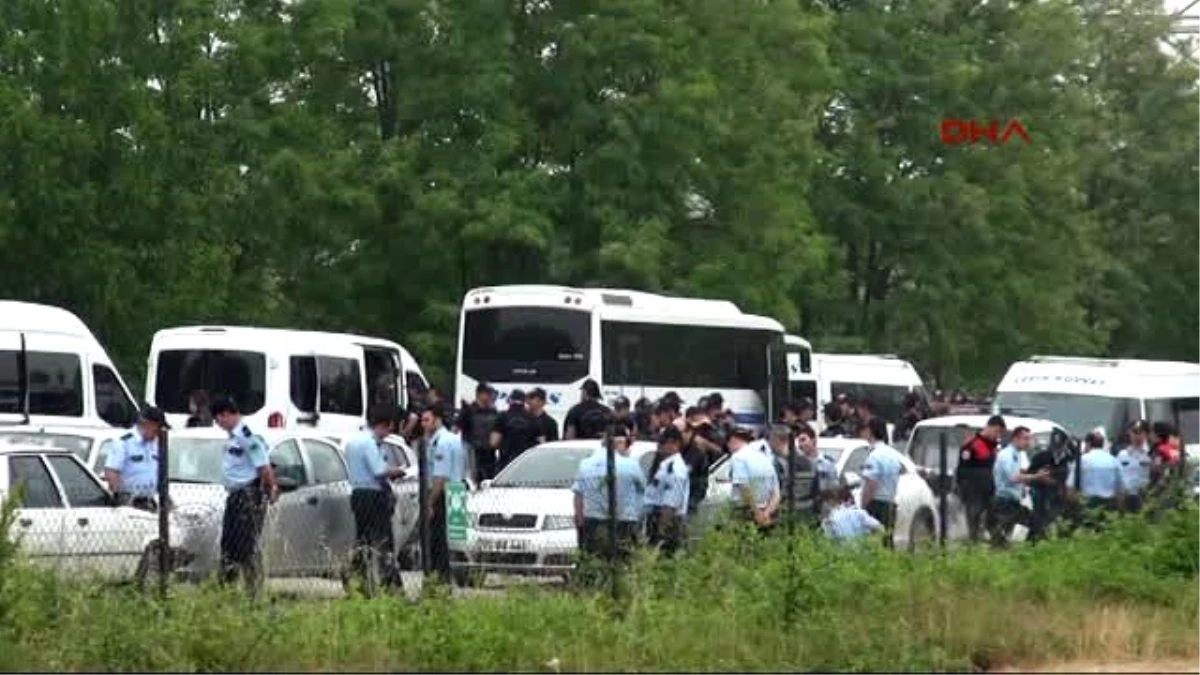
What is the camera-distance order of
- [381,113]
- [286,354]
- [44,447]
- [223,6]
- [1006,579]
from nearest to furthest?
[1006,579] < [44,447] < [286,354] < [223,6] < [381,113]

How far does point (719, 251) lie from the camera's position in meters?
43.5

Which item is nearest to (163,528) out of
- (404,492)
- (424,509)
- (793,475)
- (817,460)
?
(424,509)

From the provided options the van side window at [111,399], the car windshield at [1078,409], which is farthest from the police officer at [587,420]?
the car windshield at [1078,409]

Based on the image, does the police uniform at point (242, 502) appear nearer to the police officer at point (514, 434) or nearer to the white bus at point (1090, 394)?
the police officer at point (514, 434)

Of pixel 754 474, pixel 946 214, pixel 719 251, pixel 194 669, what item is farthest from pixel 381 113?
pixel 194 669

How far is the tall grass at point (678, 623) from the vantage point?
44.1 feet

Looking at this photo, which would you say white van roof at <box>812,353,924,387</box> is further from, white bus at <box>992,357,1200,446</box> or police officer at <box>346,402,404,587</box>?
police officer at <box>346,402,404,587</box>

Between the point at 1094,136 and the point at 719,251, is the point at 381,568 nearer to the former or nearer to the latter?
the point at 719,251

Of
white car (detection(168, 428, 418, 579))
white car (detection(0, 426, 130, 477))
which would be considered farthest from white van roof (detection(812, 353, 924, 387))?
white car (detection(0, 426, 130, 477))

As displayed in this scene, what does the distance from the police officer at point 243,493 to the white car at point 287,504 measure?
0.29 meters

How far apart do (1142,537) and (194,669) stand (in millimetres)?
8581

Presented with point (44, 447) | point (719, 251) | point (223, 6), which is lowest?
point (44, 447)

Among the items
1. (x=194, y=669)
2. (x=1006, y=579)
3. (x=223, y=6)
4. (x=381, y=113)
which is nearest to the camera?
(x=194, y=669)

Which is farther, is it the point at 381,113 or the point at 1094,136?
the point at 1094,136
